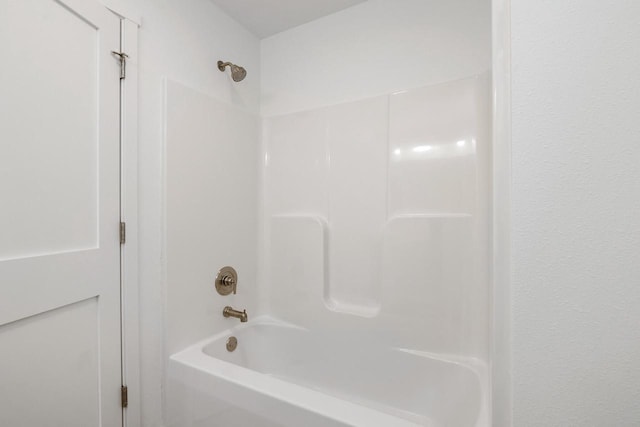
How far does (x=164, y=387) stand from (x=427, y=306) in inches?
53.1

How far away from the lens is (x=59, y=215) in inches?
39.1

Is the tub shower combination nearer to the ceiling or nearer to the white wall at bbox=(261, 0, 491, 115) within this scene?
the white wall at bbox=(261, 0, 491, 115)

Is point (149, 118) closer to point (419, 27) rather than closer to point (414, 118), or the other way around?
point (414, 118)

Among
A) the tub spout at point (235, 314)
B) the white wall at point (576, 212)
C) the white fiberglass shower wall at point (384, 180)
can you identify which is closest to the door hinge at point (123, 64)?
the white fiberglass shower wall at point (384, 180)

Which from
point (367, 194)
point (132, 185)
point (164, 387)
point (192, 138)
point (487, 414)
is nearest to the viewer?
point (487, 414)

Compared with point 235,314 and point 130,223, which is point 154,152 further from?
point 235,314

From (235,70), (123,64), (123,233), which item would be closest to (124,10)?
(123,64)

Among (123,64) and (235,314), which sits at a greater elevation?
(123,64)

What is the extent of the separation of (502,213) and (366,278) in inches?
41.0

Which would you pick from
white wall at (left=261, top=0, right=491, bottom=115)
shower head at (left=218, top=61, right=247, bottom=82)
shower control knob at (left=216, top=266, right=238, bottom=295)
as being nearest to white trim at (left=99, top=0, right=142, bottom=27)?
shower head at (left=218, top=61, right=247, bottom=82)

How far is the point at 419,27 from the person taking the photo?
1485 mm

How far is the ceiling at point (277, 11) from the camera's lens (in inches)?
63.2

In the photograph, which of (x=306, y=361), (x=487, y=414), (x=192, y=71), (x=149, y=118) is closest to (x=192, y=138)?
(x=149, y=118)

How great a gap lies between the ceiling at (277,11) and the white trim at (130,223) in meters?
0.67
